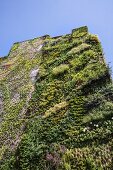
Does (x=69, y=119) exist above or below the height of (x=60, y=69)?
below

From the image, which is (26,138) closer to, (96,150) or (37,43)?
(96,150)

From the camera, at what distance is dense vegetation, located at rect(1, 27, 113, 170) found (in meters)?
15.0

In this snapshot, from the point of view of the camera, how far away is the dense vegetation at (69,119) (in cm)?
1498

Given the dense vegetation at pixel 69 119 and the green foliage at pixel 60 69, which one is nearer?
the dense vegetation at pixel 69 119

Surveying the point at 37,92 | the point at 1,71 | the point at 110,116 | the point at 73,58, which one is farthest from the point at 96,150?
the point at 1,71

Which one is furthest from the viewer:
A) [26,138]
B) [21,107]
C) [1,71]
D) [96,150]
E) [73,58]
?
[1,71]

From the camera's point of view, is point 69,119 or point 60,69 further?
point 60,69

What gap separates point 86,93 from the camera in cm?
1852

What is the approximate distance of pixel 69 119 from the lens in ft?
56.5

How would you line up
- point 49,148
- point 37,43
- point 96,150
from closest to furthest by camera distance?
point 96,150
point 49,148
point 37,43

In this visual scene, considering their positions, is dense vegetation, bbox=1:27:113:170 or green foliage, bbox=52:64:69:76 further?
green foliage, bbox=52:64:69:76

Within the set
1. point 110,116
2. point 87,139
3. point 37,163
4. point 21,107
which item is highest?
point 21,107

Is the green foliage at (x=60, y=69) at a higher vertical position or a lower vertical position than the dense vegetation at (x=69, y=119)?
higher

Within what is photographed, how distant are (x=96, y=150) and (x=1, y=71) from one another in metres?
15.4
